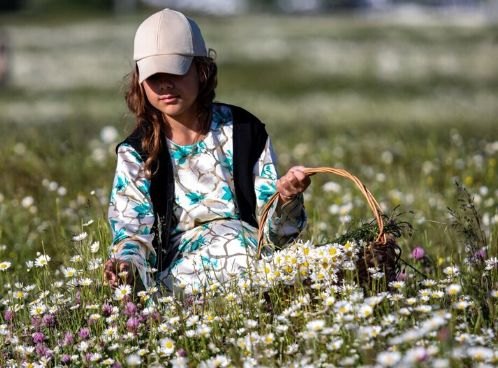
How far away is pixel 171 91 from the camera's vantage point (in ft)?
14.4

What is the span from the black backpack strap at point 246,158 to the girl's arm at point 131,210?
0.44 metres

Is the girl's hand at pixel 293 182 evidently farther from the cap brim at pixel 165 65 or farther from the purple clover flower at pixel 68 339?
the purple clover flower at pixel 68 339

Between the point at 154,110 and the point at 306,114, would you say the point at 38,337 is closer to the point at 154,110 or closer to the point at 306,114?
the point at 154,110

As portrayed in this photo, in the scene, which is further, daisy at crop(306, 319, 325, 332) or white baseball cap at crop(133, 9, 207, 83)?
white baseball cap at crop(133, 9, 207, 83)

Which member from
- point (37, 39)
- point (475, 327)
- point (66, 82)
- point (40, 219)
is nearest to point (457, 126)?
point (40, 219)

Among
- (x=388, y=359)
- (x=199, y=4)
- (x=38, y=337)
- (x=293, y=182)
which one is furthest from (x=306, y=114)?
(x=199, y=4)

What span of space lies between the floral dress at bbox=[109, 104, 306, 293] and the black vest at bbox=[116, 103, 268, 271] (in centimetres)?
3

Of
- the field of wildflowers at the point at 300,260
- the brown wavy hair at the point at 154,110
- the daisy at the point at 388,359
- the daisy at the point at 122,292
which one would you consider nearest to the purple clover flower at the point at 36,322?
the field of wildflowers at the point at 300,260

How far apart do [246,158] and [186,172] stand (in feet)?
0.99

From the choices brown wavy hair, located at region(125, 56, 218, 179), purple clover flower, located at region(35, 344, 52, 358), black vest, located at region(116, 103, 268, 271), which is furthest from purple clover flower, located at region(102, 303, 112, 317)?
brown wavy hair, located at region(125, 56, 218, 179)

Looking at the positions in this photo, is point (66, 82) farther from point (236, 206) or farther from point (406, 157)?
point (236, 206)

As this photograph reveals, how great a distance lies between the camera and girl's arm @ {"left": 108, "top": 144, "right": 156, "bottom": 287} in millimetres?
4262

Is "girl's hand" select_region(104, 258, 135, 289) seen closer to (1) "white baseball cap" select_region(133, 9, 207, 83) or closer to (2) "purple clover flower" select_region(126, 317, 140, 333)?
(2) "purple clover flower" select_region(126, 317, 140, 333)

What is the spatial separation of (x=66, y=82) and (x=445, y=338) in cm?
2409
